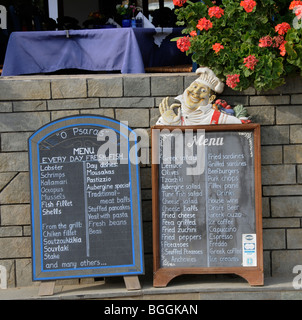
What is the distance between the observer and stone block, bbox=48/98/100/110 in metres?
5.36

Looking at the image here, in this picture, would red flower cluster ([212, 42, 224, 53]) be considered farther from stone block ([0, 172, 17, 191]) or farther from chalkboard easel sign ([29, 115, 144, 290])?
stone block ([0, 172, 17, 191])

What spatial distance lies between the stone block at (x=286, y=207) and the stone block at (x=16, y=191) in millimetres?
2292

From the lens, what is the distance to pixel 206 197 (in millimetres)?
5133

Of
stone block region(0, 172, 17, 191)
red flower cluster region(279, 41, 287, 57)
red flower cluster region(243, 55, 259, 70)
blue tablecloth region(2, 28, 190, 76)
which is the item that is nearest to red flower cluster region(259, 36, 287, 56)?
red flower cluster region(279, 41, 287, 57)

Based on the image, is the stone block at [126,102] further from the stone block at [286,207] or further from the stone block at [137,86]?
the stone block at [286,207]

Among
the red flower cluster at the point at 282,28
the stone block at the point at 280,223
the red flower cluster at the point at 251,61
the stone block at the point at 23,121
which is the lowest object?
the stone block at the point at 280,223

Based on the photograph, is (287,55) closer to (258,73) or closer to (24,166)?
(258,73)

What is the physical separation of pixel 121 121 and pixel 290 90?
62.7 inches

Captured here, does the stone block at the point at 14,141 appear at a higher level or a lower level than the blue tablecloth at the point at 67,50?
lower

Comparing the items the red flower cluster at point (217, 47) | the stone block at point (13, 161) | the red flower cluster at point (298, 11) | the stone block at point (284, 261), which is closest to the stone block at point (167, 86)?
the red flower cluster at point (217, 47)

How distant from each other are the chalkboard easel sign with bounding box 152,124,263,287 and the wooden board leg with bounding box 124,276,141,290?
24cm

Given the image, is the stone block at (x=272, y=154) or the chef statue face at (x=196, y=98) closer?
the chef statue face at (x=196, y=98)

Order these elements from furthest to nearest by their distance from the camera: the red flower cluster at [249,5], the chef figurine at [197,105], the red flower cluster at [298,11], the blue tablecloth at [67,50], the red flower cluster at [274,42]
Answer: the blue tablecloth at [67,50] < the chef figurine at [197,105] < the red flower cluster at [274,42] < the red flower cluster at [249,5] < the red flower cluster at [298,11]

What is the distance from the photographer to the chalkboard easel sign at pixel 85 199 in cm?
498
